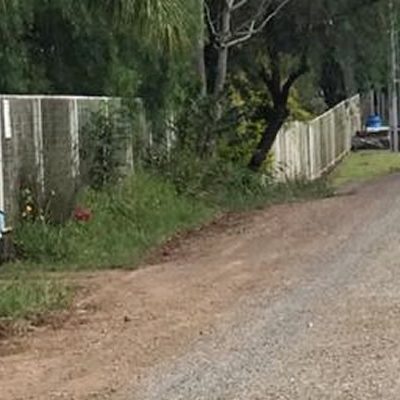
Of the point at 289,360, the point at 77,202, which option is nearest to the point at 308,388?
the point at 289,360

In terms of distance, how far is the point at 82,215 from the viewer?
1709 centimetres

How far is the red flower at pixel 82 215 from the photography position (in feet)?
55.8

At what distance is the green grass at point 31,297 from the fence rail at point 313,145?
19974 millimetres

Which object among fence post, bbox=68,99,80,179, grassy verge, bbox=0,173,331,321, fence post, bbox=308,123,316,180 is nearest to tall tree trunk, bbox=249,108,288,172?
fence post, bbox=308,123,316,180

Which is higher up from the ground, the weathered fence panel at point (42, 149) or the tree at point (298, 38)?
the tree at point (298, 38)

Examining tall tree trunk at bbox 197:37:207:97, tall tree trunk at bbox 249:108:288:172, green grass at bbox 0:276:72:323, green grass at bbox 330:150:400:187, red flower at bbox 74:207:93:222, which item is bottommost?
green grass at bbox 330:150:400:187

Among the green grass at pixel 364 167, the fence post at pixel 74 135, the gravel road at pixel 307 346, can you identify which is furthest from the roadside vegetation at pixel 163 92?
the green grass at pixel 364 167

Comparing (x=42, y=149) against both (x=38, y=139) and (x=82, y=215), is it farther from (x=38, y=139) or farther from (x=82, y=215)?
(x=82, y=215)

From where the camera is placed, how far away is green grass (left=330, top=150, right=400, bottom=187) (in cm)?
3728

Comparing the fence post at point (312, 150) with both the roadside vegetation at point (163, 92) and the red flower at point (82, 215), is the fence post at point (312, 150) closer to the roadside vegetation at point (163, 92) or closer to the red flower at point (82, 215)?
the roadside vegetation at point (163, 92)

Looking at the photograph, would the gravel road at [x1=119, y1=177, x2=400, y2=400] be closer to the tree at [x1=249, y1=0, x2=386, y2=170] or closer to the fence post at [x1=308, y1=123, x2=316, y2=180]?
the tree at [x1=249, y1=0, x2=386, y2=170]

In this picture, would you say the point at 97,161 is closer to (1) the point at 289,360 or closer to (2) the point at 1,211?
(2) the point at 1,211

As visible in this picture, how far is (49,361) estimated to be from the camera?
9891 millimetres

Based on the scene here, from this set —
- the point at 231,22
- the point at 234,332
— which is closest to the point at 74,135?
the point at 234,332
